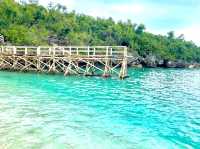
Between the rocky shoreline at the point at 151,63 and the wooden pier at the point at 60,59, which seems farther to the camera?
the rocky shoreline at the point at 151,63

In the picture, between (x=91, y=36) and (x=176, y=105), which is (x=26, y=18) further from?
(x=176, y=105)

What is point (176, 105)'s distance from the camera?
21250 mm

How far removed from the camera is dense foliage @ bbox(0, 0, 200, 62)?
70.9m

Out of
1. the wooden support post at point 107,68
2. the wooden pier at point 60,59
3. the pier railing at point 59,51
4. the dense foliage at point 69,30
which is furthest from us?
the dense foliage at point 69,30

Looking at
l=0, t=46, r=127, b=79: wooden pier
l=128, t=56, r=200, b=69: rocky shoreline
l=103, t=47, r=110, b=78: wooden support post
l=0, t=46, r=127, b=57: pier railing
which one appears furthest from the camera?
l=128, t=56, r=200, b=69: rocky shoreline

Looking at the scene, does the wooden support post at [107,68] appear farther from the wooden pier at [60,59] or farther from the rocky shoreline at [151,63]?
the rocky shoreline at [151,63]

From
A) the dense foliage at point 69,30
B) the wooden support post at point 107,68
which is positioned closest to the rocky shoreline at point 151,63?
the dense foliage at point 69,30

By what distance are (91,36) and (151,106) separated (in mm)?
83158

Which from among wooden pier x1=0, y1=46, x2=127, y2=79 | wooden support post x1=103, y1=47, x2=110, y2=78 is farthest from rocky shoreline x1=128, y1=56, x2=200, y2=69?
wooden support post x1=103, y1=47, x2=110, y2=78

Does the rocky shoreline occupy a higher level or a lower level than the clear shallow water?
higher

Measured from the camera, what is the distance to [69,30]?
95.6 meters

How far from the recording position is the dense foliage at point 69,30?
7086cm

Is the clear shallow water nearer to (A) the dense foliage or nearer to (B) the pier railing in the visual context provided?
(B) the pier railing

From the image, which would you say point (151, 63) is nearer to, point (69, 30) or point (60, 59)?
point (69, 30)
